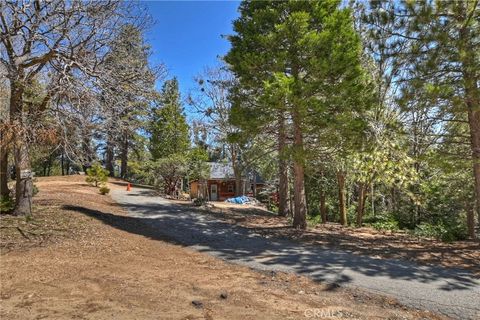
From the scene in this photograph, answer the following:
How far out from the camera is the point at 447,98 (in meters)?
7.93

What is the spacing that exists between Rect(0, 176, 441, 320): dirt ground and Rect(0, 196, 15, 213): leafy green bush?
66.1 inches

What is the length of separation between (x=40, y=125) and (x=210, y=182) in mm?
27164

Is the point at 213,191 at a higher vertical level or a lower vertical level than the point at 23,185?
lower

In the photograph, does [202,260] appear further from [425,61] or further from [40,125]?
[425,61]

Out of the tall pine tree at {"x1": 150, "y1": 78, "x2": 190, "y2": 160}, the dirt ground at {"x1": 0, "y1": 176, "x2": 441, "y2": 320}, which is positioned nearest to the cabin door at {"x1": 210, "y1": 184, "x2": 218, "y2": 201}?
the tall pine tree at {"x1": 150, "y1": 78, "x2": 190, "y2": 160}

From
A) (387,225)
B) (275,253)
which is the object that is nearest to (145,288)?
(275,253)

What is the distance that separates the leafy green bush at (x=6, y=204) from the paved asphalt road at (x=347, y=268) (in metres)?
3.83

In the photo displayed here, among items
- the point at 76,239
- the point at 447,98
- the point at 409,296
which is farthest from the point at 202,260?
the point at 447,98

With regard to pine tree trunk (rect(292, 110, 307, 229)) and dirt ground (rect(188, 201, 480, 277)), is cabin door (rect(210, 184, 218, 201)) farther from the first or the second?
pine tree trunk (rect(292, 110, 307, 229))

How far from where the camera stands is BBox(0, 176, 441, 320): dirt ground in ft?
14.5

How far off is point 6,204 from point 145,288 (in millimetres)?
6423

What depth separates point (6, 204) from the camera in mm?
9516

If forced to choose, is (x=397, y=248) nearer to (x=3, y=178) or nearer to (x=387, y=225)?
(x=387, y=225)

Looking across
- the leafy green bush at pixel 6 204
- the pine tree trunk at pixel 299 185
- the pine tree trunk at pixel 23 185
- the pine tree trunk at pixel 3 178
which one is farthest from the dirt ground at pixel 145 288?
the pine tree trunk at pixel 299 185
